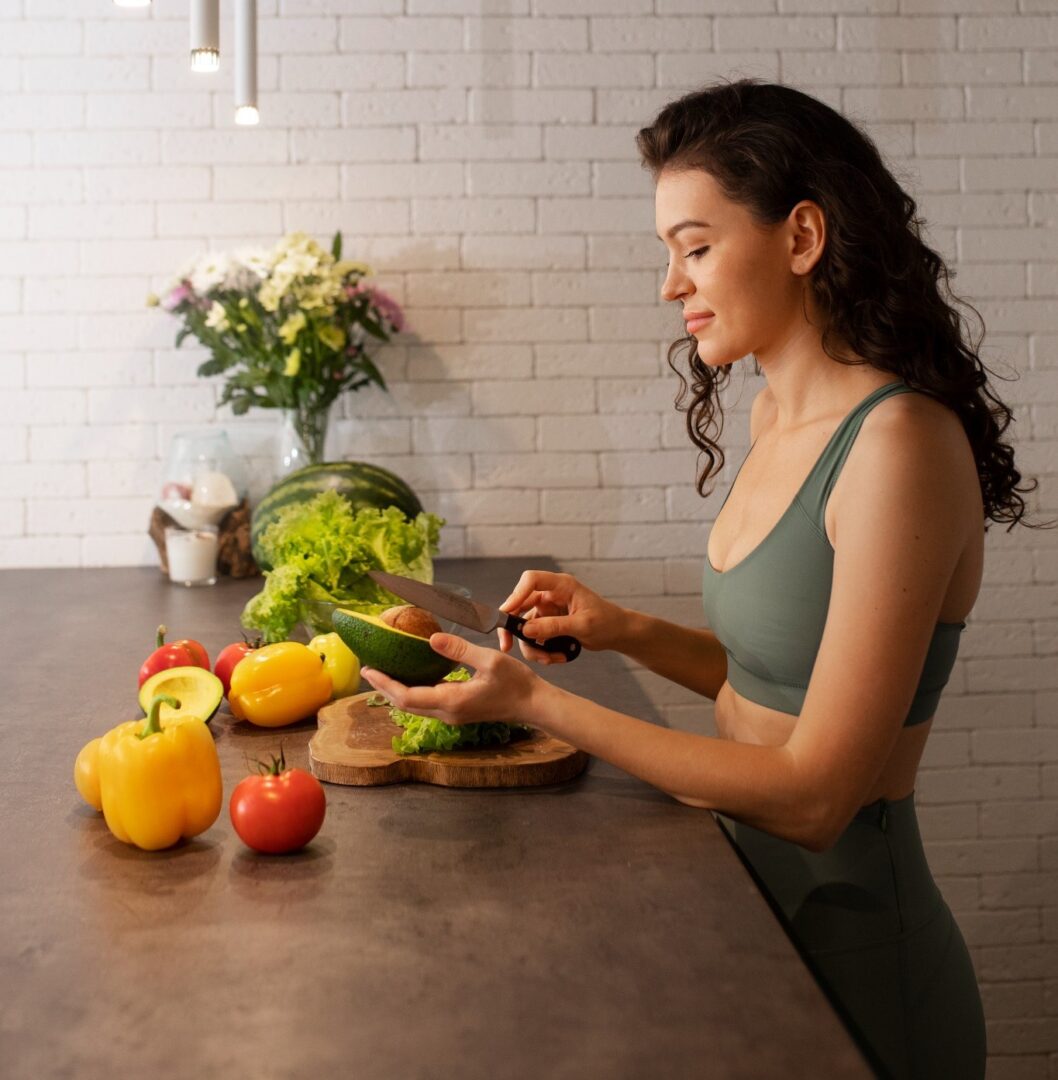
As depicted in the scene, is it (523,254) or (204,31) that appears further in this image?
(523,254)

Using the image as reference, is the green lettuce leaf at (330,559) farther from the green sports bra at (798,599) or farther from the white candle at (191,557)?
the white candle at (191,557)

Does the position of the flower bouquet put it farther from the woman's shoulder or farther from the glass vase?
the woman's shoulder

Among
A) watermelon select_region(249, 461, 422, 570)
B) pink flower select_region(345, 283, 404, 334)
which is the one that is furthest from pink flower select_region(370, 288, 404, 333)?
watermelon select_region(249, 461, 422, 570)

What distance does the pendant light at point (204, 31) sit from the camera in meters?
2.08

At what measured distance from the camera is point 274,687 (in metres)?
1.86

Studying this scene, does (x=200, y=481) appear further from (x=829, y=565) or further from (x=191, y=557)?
(x=829, y=565)

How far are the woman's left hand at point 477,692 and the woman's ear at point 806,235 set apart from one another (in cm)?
62

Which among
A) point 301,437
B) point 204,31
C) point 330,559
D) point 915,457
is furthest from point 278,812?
point 301,437

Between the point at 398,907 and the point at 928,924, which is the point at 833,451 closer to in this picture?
the point at 928,924

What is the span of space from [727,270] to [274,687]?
86 centimetres

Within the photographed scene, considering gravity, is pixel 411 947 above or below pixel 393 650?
below

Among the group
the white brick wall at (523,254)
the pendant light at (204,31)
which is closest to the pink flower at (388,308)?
the white brick wall at (523,254)

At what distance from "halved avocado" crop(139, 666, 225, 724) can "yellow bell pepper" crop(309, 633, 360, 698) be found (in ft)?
0.73

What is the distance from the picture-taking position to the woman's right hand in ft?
5.86
